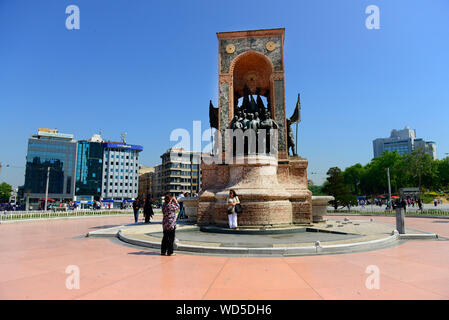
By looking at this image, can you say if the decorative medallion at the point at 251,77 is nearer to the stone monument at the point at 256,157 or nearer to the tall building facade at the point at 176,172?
the stone monument at the point at 256,157

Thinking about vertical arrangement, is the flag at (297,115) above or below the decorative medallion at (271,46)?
below

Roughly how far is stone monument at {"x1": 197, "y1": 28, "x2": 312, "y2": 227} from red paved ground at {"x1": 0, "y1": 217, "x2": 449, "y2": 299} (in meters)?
4.24

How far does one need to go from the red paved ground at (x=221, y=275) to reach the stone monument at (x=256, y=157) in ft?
13.9

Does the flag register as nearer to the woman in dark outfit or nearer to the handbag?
the handbag

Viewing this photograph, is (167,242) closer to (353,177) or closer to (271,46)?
(271,46)

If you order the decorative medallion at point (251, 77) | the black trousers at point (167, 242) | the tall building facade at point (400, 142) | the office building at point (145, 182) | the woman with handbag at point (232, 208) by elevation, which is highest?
the tall building facade at point (400, 142)

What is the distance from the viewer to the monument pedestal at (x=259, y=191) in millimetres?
10141

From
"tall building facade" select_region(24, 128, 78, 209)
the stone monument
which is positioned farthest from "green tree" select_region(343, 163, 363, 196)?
"tall building facade" select_region(24, 128, 78, 209)

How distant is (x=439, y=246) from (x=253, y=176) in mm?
6337

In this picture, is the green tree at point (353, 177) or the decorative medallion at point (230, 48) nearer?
the decorative medallion at point (230, 48)

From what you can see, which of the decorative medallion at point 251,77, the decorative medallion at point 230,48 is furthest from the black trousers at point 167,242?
the decorative medallion at point 251,77

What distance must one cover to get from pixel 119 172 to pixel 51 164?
20.2 metres
